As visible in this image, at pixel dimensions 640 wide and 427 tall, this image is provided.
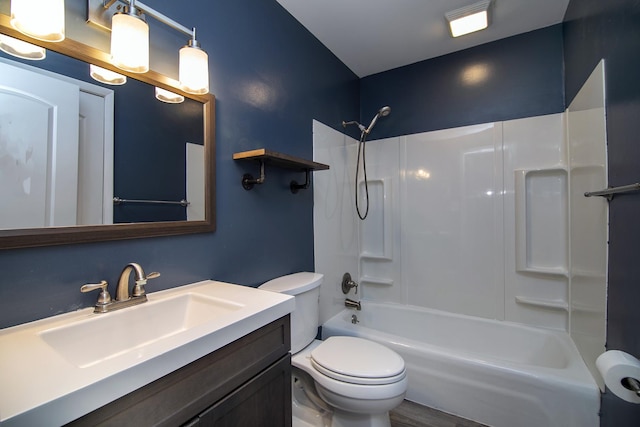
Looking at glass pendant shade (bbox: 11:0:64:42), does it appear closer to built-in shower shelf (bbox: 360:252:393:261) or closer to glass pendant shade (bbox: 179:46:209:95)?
glass pendant shade (bbox: 179:46:209:95)

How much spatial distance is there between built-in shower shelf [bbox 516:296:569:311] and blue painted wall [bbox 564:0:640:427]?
29.3 inches

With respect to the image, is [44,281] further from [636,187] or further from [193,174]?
[636,187]

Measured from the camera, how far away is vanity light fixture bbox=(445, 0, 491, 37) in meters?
1.72

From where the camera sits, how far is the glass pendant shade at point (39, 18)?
74cm

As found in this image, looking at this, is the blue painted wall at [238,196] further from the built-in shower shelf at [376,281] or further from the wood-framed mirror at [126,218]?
the built-in shower shelf at [376,281]

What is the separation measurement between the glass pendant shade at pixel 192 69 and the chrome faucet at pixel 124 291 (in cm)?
73

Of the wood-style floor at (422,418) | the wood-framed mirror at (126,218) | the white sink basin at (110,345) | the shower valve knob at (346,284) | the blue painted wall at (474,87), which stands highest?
the blue painted wall at (474,87)

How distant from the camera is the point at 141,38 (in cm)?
96

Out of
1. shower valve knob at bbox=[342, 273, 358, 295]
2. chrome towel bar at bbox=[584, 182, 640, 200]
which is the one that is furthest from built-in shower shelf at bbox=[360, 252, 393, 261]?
chrome towel bar at bbox=[584, 182, 640, 200]

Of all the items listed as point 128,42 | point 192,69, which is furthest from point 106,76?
point 192,69

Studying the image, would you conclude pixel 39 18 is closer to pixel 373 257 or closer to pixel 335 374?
pixel 335 374

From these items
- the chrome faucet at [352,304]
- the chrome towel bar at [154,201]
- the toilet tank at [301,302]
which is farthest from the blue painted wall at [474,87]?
the chrome towel bar at [154,201]

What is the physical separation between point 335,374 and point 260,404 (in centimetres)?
52

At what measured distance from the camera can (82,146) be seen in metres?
0.92
